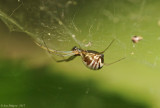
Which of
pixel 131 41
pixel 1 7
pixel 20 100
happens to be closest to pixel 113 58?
pixel 131 41

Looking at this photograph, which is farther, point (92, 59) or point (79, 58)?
point (79, 58)

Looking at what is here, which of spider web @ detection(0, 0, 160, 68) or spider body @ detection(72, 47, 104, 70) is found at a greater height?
spider web @ detection(0, 0, 160, 68)

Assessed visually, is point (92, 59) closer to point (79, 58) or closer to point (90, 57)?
point (90, 57)

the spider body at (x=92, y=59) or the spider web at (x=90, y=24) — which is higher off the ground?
the spider web at (x=90, y=24)

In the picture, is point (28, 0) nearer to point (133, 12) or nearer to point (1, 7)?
point (1, 7)

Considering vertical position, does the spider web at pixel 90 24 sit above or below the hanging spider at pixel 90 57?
above

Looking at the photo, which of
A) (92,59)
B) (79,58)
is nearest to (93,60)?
(92,59)

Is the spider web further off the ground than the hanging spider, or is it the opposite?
the spider web
